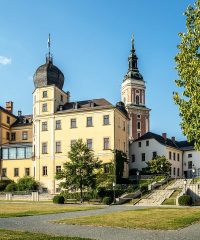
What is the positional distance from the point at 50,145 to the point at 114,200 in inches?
874

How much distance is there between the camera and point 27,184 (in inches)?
2359

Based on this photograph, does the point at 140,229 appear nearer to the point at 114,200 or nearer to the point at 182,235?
the point at 182,235

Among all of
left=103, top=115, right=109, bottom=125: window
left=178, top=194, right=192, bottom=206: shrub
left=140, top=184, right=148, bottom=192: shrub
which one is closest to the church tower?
left=103, top=115, right=109, bottom=125: window

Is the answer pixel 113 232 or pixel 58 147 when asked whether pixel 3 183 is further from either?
pixel 113 232

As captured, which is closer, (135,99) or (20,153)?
(20,153)

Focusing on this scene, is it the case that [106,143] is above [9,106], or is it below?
below

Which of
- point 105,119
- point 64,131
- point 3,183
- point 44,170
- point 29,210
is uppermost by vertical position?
point 105,119

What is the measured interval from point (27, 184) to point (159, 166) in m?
21.2

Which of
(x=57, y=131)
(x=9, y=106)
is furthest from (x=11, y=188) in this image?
(x=9, y=106)

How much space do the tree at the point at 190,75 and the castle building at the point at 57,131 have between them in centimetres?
3769

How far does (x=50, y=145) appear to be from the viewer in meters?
62.6

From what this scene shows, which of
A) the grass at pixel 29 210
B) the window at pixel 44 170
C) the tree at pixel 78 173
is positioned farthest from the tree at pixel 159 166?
the grass at pixel 29 210

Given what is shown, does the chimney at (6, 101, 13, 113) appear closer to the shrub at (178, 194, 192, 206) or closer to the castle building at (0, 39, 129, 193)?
the castle building at (0, 39, 129, 193)

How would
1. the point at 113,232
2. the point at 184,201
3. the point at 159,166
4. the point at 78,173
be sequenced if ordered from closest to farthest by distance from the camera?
1. the point at 113,232
2. the point at 184,201
3. the point at 78,173
4. the point at 159,166
